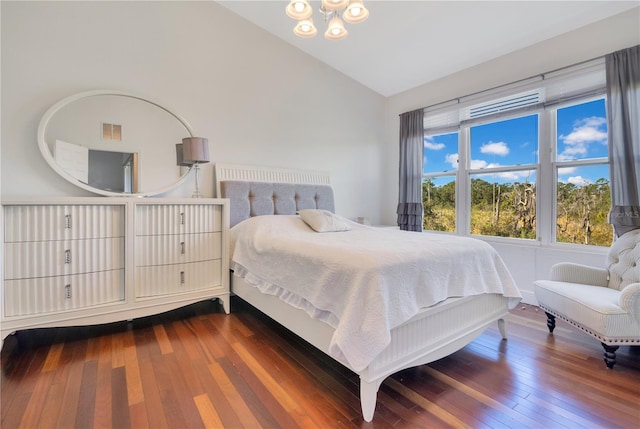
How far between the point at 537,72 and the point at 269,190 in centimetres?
299

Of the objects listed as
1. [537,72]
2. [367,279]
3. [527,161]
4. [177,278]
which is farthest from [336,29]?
[527,161]

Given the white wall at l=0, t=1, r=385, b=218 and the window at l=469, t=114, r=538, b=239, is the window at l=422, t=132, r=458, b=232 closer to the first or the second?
the window at l=469, t=114, r=538, b=239

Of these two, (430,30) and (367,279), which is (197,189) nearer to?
(367,279)

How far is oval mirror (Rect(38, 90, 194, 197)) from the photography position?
236 centimetres

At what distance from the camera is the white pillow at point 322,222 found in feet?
8.74

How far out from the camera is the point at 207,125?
303 cm

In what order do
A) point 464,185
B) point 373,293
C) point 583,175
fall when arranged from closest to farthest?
point 373,293, point 583,175, point 464,185

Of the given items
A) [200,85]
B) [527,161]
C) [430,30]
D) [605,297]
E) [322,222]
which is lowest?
[605,297]

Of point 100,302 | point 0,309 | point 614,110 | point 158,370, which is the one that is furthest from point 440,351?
point 0,309

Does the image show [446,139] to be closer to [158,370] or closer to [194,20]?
[194,20]

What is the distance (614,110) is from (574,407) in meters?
2.40

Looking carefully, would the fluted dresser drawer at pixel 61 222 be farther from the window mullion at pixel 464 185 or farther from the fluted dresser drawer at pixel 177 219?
the window mullion at pixel 464 185

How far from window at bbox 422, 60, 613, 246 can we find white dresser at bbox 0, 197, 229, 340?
284 centimetres

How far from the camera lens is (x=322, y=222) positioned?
105 inches
